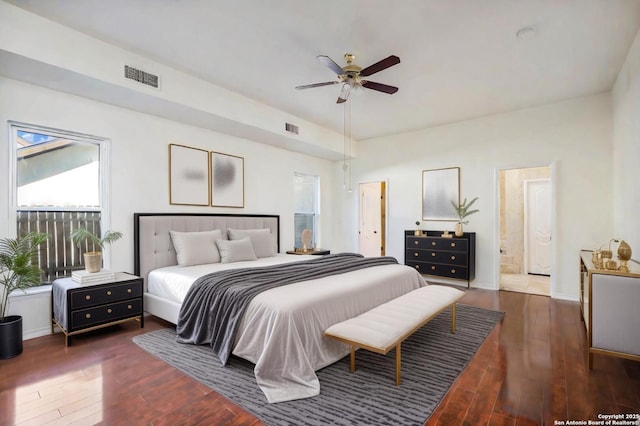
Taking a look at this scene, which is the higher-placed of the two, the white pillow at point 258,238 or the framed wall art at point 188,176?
the framed wall art at point 188,176

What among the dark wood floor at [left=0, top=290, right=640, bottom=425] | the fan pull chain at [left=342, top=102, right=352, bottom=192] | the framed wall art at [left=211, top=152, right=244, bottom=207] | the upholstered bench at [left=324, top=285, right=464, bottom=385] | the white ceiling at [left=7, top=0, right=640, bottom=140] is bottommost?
the dark wood floor at [left=0, top=290, right=640, bottom=425]

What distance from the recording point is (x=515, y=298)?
4.69 metres

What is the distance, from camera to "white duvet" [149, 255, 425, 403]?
7.12 ft

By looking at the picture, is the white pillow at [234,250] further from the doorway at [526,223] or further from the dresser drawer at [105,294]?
the doorway at [526,223]

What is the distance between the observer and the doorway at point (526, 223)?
21.2 ft

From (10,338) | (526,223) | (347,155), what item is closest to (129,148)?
(10,338)

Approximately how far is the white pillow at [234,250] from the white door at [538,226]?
5875mm

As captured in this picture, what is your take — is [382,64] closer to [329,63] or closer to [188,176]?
[329,63]

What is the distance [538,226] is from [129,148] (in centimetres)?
754

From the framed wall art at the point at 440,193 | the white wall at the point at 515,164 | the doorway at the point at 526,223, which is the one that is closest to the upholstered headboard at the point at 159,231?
the white wall at the point at 515,164

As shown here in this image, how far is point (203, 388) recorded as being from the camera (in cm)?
219

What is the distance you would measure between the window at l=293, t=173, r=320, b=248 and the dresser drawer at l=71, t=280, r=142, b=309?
11.1 feet

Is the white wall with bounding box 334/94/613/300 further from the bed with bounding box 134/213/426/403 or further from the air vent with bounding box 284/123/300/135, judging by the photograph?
the bed with bounding box 134/213/426/403

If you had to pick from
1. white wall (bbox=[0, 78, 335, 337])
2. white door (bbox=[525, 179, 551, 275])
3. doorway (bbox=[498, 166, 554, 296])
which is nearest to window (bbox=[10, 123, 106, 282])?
white wall (bbox=[0, 78, 335, 337])
